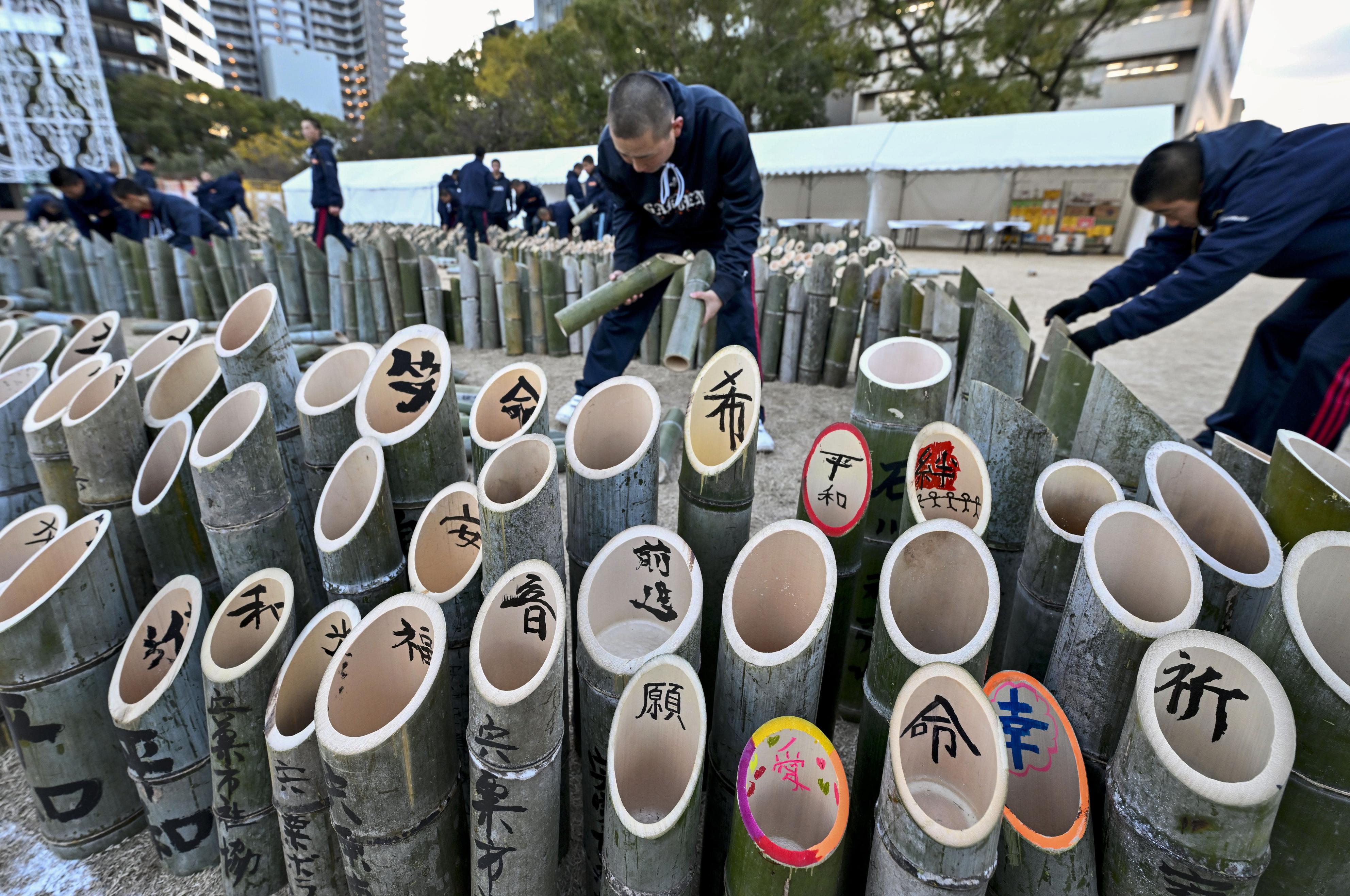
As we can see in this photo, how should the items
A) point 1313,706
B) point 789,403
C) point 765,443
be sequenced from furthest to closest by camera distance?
point 789,403
point 765,443
point 1313,706

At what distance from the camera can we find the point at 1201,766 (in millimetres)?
785

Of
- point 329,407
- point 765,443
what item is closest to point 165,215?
point 765,443

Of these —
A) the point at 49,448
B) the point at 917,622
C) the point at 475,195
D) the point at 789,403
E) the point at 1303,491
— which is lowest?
the point at 789,403

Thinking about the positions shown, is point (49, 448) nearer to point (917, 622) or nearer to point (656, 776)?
point (656, 776)

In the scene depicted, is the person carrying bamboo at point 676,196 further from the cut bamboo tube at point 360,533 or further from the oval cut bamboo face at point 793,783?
the oval cut bamboo face at point 793,783

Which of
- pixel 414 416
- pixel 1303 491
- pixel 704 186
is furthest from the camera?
pixel 704 186

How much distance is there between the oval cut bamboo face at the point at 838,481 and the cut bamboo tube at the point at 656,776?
0.50 m

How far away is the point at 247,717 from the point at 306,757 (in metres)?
0.19

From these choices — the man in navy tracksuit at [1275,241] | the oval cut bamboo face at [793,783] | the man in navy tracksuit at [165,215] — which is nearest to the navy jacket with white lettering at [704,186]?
the man in navy tracksuit at [1275,241]

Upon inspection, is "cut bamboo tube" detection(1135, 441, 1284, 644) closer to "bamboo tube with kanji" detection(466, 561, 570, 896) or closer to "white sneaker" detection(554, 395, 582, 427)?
"bamboo tube with kanji" detection(466, 561, 570, 896)

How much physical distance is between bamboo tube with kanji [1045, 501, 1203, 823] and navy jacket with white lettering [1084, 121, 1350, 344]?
1.58 meters

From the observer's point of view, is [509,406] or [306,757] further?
[509,406]

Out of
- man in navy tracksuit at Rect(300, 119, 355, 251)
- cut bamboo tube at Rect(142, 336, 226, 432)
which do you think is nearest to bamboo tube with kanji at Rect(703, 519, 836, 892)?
cut bamboo tube at Rect(142, 336, 226, 432)

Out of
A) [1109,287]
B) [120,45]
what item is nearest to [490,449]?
[1109,287]
